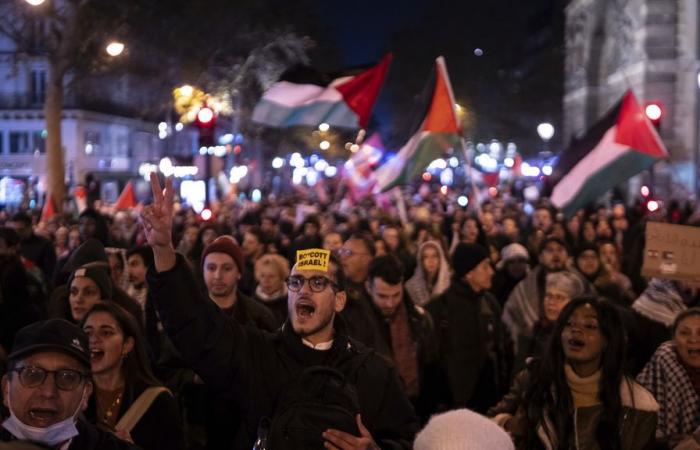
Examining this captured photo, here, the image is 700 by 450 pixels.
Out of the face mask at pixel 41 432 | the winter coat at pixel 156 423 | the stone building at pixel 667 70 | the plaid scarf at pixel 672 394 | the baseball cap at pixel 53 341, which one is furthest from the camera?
the stone building at pixel 667 70

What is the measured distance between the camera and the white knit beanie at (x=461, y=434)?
2.96m

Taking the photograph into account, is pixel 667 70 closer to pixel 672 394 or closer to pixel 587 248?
pixel 587 248

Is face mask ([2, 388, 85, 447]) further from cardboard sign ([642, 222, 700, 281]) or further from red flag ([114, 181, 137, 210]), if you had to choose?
red flag ([114, 181, 137, 210])

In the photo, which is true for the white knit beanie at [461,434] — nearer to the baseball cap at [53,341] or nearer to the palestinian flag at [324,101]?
the baseball cap at [53,341]

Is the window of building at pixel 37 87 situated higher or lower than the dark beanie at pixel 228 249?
higher

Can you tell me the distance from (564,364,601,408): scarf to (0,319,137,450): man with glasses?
213 centimetres

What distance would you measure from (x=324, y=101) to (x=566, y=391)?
1105cm

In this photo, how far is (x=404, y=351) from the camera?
7.16 metres

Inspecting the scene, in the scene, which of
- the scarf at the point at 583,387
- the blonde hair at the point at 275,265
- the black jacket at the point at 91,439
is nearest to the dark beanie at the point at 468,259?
the blonde hair at the point at 275,265

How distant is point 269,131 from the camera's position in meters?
55.7

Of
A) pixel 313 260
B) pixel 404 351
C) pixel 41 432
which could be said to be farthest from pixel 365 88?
pixel 41 432

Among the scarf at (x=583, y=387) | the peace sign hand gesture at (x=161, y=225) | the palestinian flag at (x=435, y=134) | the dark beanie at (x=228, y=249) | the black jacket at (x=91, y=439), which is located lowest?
the scarf at (x=583, y=387)

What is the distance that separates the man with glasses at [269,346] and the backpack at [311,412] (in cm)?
12

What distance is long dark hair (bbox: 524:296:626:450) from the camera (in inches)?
189
